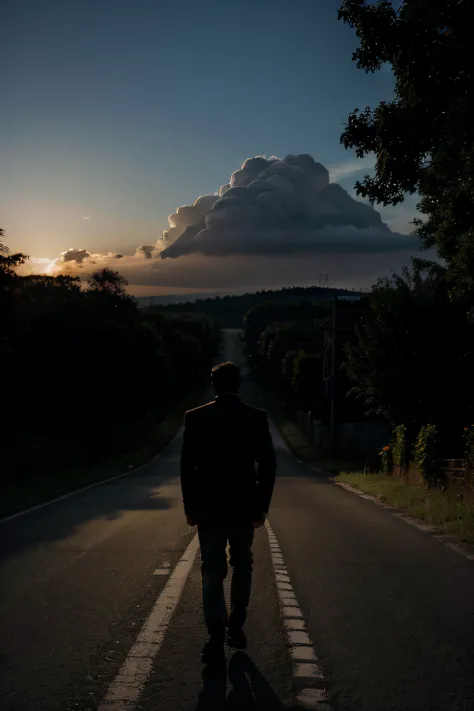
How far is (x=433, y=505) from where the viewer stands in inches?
691

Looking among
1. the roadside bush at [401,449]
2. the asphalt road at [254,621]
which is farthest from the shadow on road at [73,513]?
the roadside bush at [401,449]

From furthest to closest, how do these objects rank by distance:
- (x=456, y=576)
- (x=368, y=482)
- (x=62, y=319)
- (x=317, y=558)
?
(x=62, y=319)
(x=368, y=482)
(x=317, y=558)
(x=456, y=576)

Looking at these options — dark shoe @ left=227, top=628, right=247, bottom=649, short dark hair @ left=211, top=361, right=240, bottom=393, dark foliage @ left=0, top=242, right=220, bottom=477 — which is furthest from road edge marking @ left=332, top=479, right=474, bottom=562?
dark foliage @ left=0, top=242, right=220, bottom=477

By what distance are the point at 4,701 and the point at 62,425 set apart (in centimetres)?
4671

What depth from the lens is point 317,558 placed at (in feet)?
37.2

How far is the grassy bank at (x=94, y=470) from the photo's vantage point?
2252 centimetres

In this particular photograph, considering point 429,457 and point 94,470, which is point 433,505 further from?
point 94,470

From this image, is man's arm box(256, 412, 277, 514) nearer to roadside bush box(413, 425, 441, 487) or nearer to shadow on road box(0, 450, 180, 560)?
shadow on road box(0, 450, 180, 560)

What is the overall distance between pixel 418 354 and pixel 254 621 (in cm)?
2716

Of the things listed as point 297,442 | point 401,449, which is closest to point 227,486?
point 401,449

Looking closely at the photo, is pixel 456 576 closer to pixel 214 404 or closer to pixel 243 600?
pixel 243 600

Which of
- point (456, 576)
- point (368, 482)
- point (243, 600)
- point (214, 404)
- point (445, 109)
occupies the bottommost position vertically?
point (368, 482)

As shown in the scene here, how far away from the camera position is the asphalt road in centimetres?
529

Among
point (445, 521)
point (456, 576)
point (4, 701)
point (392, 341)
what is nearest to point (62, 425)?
point (392, 341)
